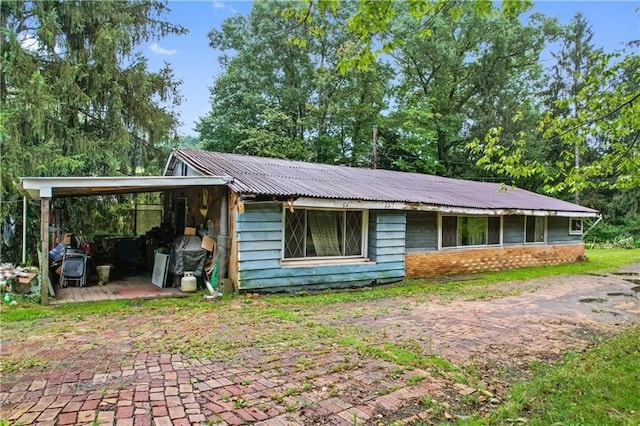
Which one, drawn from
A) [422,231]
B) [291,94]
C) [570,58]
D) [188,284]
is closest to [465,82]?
[570,58]

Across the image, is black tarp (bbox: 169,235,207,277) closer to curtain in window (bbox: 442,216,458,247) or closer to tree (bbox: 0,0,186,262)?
tree (bbox: 0,0,186,262)

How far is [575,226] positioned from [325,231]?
12323 millimetres

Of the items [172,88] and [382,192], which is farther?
[172,88]

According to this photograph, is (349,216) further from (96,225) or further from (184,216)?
(96,225)

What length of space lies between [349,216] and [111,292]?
535 cm

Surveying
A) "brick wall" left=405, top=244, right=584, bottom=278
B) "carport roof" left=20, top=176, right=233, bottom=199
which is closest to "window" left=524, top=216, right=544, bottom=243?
"brick wall" left=405, top=244, right=584, bottom=278

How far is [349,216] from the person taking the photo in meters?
9.80

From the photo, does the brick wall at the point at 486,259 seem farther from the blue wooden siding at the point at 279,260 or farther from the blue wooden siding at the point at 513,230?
the blue wooden siding at the point at 279,260

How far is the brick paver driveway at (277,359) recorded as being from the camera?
130 inches

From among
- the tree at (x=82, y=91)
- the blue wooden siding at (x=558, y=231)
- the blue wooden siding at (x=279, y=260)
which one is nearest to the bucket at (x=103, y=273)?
the blue wooden siding at (x=279, y=260)

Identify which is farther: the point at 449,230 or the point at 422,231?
the point at 449,230

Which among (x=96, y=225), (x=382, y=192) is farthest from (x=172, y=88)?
(x=382, y=192)

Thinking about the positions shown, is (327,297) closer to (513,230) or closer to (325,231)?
(325,231)

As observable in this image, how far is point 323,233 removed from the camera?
939cm
